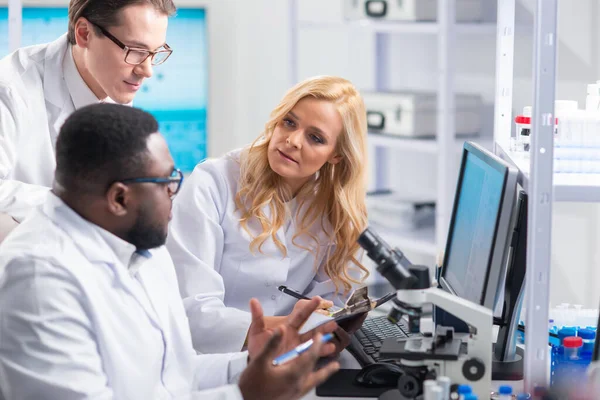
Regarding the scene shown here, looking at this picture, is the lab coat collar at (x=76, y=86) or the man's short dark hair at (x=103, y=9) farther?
the lab coat collar at (x=76, y=86)

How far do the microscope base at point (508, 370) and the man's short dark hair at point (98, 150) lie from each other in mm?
767

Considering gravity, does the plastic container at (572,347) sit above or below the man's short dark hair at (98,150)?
below

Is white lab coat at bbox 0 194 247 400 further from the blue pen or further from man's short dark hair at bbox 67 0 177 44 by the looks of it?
man's short dark hair at bbox 67 0 177 44

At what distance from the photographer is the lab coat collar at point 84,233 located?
1302 millimetres

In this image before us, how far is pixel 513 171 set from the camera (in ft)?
4.58

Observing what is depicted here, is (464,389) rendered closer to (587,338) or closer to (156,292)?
(587,338)

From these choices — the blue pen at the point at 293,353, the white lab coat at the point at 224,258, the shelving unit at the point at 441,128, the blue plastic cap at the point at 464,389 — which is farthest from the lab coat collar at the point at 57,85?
the shelving unit at the point at 441,128

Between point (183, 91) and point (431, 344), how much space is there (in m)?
3.03

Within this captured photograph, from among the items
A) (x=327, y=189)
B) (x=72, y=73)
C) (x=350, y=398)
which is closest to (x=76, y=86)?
(x=72, y=73)

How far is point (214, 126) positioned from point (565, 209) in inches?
77.5

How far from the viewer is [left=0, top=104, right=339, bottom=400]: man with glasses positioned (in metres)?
1.20

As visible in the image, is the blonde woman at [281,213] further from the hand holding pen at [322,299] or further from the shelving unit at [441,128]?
the shelving unit at [441,128]

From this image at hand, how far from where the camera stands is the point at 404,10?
3371 millimetres

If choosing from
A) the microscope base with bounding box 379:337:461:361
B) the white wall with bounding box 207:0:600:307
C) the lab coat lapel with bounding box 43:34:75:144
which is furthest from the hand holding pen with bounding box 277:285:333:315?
the white wall with bounding box 207:0:600:307
